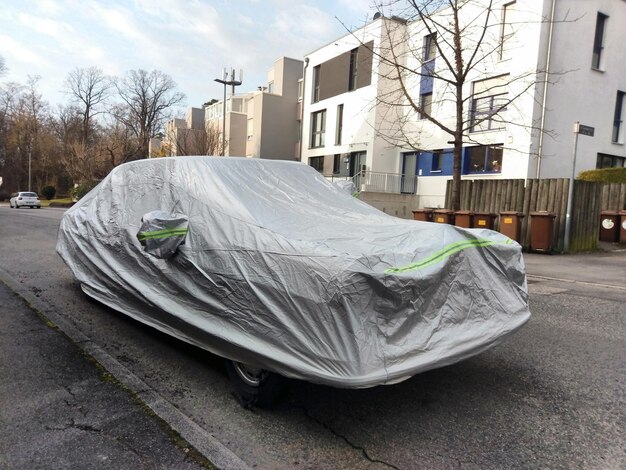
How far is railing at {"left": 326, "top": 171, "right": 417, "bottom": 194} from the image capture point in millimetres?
23750

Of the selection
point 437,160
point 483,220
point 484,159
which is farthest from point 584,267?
point 437,160

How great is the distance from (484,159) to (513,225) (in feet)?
25.9

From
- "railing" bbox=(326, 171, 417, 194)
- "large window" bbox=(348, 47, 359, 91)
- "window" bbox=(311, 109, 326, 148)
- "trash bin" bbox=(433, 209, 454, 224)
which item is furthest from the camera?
"window" bbox=(311, 109, 326, 148)

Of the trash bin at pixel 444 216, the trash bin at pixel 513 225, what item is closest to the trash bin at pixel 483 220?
the trash bin at pixel 513 225

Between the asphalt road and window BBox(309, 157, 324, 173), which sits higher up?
window BBox(309, 157, 324, 173)

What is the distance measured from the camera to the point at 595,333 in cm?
521

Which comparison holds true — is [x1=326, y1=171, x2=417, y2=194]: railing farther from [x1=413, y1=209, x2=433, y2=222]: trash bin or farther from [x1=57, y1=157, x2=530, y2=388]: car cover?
[x1=57, y1=157, x2=530, y2=388]: car cover

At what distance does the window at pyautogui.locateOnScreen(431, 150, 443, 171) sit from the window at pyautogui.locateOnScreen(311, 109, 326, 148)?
30.2 feet

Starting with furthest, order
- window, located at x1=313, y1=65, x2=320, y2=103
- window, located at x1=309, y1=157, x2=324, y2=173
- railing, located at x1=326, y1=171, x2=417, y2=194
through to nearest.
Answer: window, located at x1=313, y1=65, x2=320, y2=103 < window, located at x1=309, y1=157, x2=324, y2=173 < railing, located at x1=326, y1=171, x2=417, y2=194

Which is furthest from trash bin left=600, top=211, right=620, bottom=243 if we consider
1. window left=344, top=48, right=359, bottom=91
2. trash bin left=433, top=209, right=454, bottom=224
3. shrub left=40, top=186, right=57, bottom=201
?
shrub left=40, top=186, right=57, bottom=201

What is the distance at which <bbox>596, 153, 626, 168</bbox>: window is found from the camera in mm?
20781

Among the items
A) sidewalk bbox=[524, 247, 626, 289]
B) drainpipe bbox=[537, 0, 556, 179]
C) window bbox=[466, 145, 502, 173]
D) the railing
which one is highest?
drainpipe bbox=[537, 0, 556, 179]

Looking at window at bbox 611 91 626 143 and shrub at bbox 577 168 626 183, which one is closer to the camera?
shrub at bbox 577 168 626 183

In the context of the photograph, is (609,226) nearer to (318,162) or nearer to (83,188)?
(318,162)
